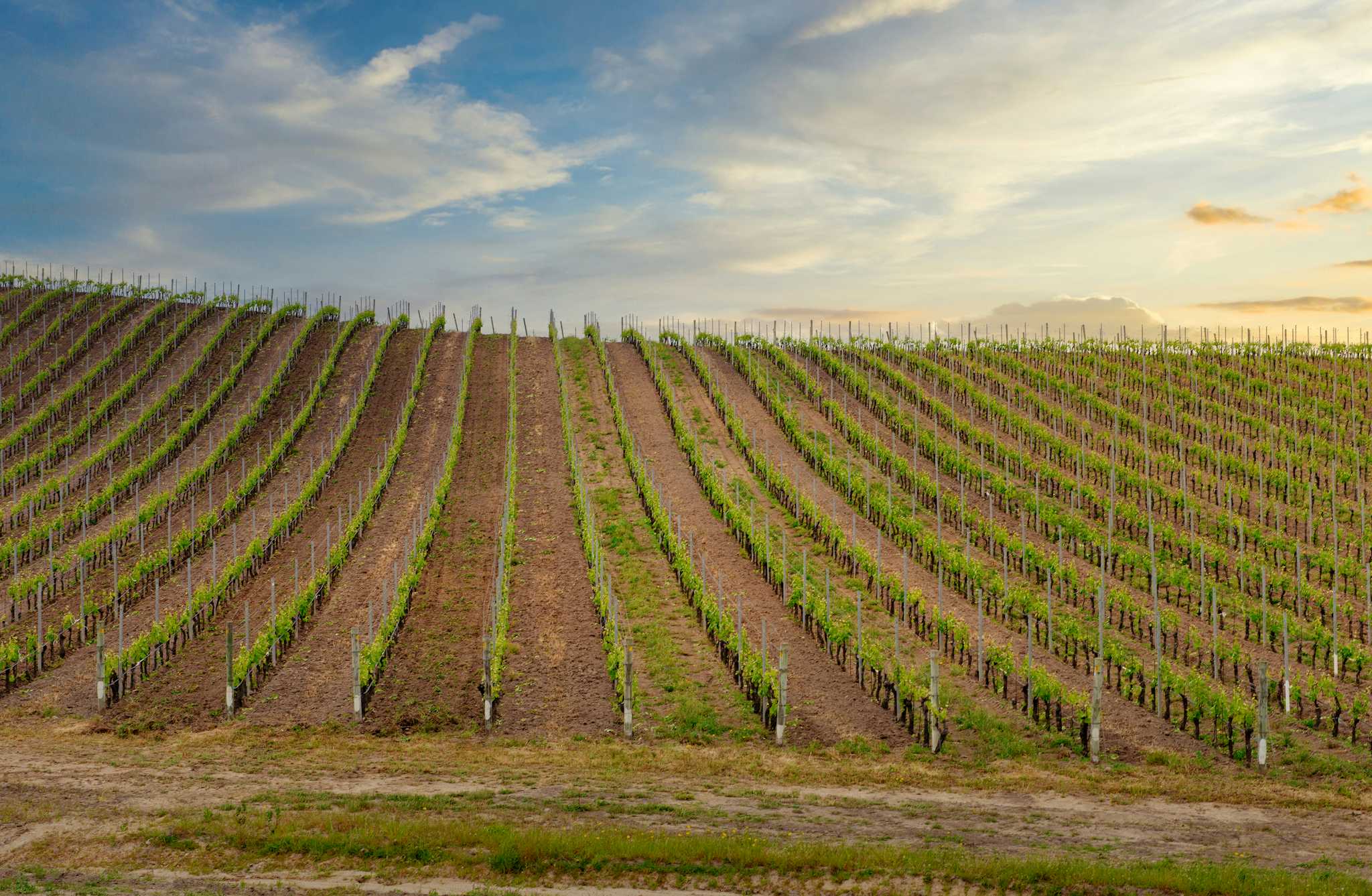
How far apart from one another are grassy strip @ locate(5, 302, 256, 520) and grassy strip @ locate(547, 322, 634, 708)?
2106 centimetres

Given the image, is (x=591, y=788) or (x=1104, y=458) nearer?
(x=591, y=788)

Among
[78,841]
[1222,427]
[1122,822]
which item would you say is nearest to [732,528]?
[1122,822]

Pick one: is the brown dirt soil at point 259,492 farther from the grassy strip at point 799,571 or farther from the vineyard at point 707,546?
the grassy strip at point 799,571

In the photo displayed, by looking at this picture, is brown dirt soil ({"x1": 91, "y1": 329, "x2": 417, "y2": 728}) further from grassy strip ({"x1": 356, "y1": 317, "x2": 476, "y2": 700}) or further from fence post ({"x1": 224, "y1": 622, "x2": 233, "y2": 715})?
grassy strip ({"x1": 356, "y1": 317, "x2": 476, "y2": 700})

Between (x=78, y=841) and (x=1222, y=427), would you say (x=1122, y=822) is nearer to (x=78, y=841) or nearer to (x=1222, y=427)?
(x=78, y=841)

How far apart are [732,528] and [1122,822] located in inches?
829

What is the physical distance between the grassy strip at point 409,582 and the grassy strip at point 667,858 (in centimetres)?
722

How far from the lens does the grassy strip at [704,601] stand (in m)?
23.0

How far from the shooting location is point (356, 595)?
99.6 ft

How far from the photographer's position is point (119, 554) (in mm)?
34344

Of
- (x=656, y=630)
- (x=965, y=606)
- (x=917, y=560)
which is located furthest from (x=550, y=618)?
(x=917, y=560)

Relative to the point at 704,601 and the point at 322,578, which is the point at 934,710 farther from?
the point at 322,578

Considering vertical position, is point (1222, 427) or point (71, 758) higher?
point (1222, 427)

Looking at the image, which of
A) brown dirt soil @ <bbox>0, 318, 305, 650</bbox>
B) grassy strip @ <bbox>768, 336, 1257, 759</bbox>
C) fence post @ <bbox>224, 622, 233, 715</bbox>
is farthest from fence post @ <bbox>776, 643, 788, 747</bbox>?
brown dirt soil @ <bbox>0, 318, 305, 650</bbox>
